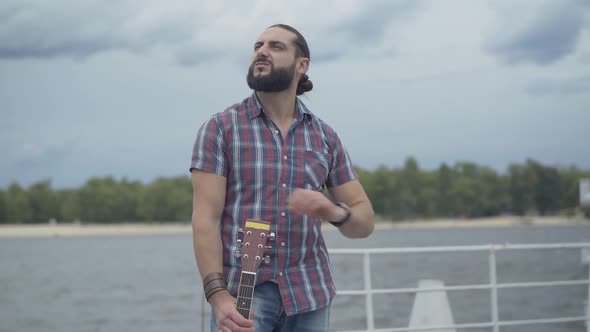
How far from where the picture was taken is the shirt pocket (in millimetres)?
2229

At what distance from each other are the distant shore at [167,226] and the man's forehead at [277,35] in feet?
284

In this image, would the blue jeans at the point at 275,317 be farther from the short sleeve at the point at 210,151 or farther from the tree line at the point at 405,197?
the tree line at the point at 405,197

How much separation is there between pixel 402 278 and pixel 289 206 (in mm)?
33875

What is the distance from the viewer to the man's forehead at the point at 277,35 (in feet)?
7.32

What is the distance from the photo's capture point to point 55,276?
1674 inches

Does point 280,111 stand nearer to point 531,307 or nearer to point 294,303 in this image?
point 294,303

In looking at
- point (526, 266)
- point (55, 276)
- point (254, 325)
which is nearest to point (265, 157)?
point (254, 325)

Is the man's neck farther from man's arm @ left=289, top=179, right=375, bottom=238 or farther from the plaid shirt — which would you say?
man's arm @ left=289, top=179, right=375, bottom=238

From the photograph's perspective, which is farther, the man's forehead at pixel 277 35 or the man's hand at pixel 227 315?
the man's forehead at pixel 277 35

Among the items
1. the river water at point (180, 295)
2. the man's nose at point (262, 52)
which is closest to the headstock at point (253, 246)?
the man's nose at point (262, 52)

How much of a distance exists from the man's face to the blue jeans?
573mm

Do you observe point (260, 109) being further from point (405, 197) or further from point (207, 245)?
point (405, 197)

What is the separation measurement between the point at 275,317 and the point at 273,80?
68cm

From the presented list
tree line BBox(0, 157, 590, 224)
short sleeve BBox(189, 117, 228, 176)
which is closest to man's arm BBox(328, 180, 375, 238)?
short sleeve BBox(189, 117, 228, 176)
